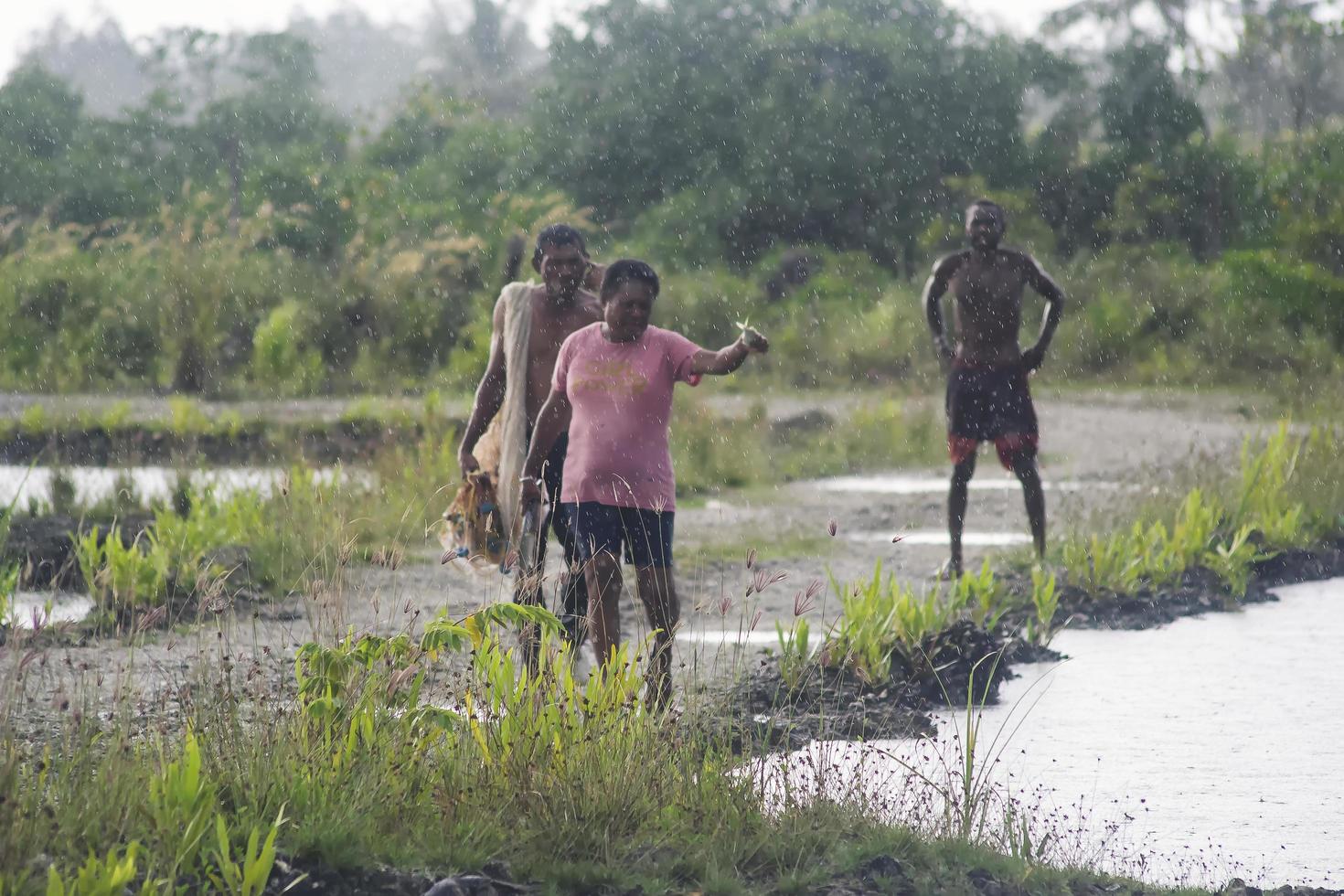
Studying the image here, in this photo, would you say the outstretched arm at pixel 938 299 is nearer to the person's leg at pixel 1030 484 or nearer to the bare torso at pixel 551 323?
the person's leg at pixel 1030 484

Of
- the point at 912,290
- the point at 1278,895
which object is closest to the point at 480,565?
the point at 1278,895

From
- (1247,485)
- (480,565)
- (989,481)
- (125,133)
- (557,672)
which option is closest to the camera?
(557,672)

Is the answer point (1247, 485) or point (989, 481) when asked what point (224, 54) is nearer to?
point (989, 481)

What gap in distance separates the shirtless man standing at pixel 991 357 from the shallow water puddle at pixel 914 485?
11.4ft

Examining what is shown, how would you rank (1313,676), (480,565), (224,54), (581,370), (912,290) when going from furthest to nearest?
(224,54), (912,290), (1313,676), (480,565), (581,370)

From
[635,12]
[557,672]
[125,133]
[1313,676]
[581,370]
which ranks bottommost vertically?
[1313,676]

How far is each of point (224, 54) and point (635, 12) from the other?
13.3 metres

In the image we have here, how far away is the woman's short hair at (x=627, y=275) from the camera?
5.45 m

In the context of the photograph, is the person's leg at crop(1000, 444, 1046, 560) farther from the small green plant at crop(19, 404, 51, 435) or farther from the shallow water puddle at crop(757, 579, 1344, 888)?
the small green plant at crop(19, 404, 51, 435)

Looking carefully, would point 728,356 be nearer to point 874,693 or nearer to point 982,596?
point 874,693

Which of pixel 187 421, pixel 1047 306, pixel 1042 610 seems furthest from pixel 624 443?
pixel 187 421

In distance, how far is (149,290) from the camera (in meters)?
19.8

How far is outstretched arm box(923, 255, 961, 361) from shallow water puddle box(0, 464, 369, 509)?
10.2ft

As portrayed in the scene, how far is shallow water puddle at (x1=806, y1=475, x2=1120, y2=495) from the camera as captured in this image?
12641 mm
